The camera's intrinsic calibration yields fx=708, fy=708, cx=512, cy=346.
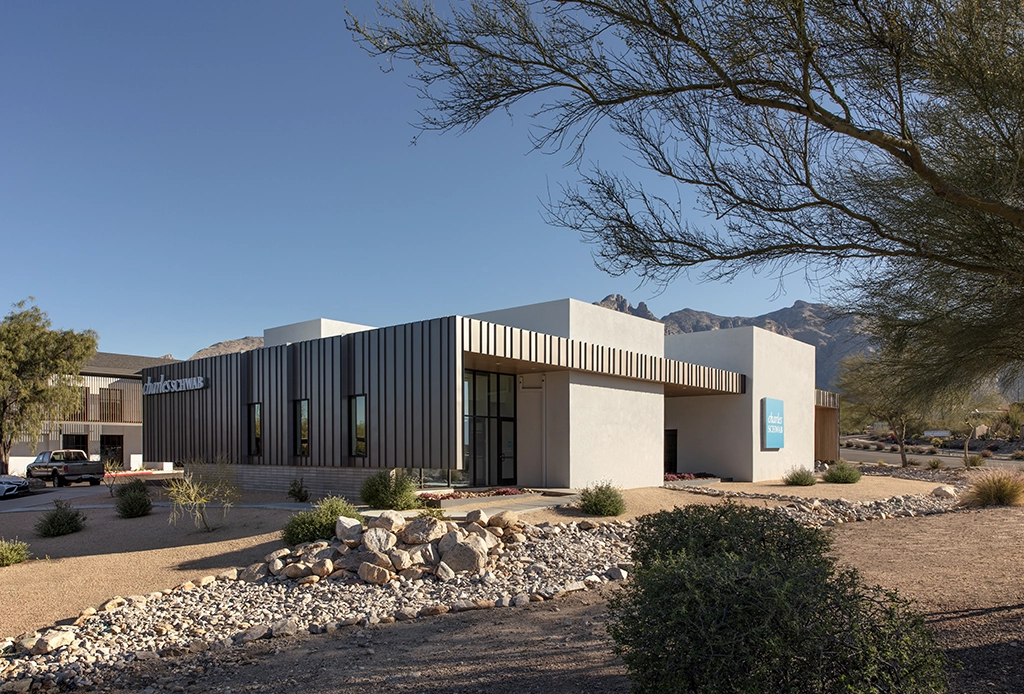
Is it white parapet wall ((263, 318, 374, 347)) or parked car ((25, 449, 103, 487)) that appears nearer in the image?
white parapet wall ((263, 318, 374, 347))

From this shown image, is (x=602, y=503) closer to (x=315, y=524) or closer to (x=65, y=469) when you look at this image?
(x=315, y=524)

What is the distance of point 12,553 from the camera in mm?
12531

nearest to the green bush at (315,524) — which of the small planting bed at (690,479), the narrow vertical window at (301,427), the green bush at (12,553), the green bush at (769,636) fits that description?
the green bush at (12,553)

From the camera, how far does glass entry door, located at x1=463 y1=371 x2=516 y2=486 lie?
20000 mm

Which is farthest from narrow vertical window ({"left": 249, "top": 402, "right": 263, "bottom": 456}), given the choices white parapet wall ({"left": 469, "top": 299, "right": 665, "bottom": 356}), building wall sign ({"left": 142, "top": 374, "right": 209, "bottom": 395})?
white parapet wall ({"left": 469, "top": 299, "right": 665, "bottom": 356})

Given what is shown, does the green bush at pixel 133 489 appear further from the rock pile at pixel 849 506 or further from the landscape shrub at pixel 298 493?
the rock pile at pixel 849 506

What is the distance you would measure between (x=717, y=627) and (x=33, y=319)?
36082 mm

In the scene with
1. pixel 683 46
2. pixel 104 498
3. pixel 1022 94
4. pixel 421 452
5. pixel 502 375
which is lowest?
pixel 104 498

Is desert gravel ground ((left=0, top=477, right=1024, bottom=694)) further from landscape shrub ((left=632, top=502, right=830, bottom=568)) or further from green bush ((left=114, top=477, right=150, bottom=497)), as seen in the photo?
green bush ((left=114, top=477, right=150, bottom=497))

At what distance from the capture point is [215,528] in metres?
14.6

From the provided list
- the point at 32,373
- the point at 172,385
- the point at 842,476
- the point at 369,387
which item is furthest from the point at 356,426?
the point at 32,373

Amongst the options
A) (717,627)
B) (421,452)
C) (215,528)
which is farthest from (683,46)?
(215,528)

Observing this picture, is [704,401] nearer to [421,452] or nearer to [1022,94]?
[421,452]

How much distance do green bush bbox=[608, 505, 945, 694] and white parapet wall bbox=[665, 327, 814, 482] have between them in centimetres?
2355
